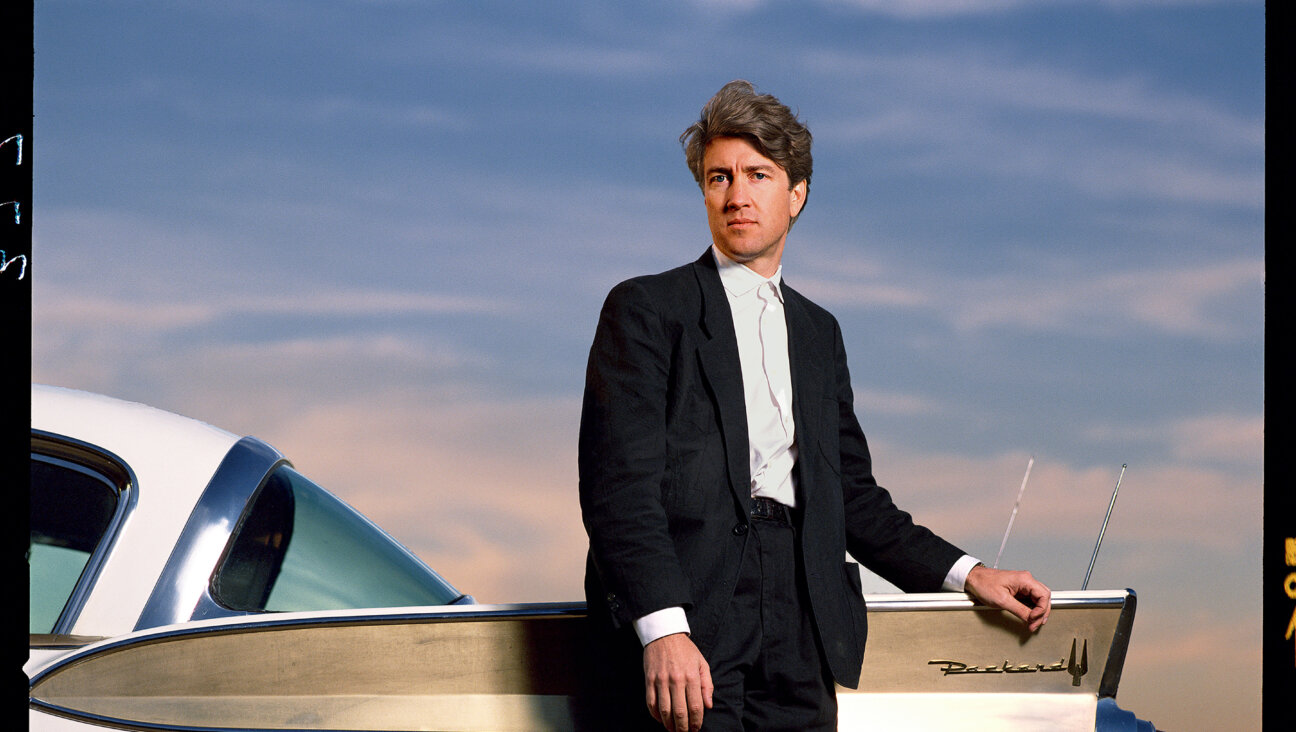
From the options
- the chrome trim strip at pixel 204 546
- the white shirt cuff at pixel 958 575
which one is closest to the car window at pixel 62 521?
the chrome trim strip at pixel 204 546

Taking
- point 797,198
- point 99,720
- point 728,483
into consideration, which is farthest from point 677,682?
point 99,720

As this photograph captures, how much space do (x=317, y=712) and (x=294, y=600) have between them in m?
0.74

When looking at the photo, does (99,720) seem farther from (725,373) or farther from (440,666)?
(725,373)

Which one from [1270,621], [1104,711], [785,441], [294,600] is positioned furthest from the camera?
[1270,621]

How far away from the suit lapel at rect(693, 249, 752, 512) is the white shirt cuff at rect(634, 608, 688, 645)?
245mm

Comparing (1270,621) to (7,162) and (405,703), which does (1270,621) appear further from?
(7,162)

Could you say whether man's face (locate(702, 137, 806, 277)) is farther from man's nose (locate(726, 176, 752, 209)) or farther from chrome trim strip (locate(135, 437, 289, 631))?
chrome trim strip (locate(135, 437, 289, 631))

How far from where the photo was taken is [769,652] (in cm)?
211

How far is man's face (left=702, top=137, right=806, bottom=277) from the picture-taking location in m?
2.28

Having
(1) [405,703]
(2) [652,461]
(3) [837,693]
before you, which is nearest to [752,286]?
(2) [652,461]

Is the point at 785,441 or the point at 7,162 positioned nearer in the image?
the point at 785,441

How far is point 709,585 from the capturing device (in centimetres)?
207

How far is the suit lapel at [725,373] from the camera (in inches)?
84.0

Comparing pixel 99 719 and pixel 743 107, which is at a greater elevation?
pixel 743 107
